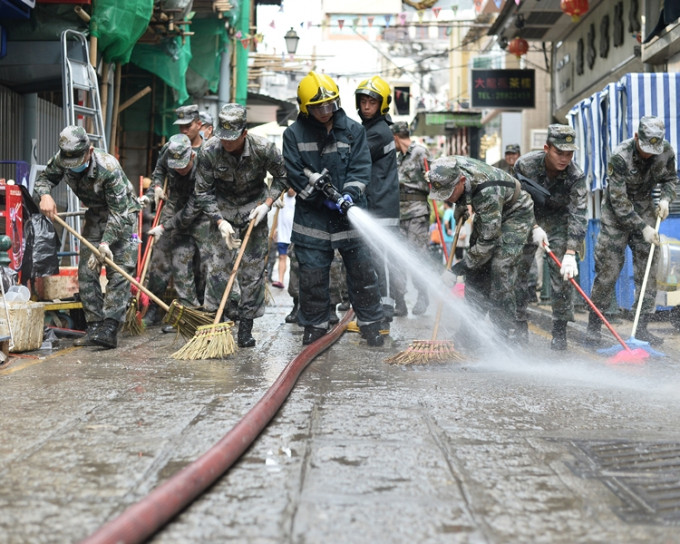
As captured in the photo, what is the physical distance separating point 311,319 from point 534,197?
2.06 m

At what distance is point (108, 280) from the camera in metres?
7.21

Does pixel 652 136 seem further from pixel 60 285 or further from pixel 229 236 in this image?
pixel 60 285

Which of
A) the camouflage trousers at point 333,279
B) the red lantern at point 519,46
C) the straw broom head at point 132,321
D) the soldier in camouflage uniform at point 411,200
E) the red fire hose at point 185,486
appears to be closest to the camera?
the red fire hose at point 185,486

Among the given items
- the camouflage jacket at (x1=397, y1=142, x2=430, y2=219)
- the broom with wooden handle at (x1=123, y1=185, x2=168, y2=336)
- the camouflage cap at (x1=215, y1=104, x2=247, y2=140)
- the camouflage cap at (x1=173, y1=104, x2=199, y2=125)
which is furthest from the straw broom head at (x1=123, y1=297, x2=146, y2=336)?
the camouflage jacket at (x1=397, y1=142, x2=430, y2=219)

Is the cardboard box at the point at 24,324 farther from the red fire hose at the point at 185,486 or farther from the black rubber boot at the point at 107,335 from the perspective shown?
the red fire hose at the point at 185,486

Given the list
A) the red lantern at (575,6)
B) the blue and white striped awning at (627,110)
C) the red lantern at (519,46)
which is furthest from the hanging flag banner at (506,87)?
the blue and white striped awning at (627,110)

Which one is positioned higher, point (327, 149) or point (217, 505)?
point (327, 149)

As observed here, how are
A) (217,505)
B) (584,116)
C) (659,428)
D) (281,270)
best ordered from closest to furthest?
1. (217,505)
2. (659,428)
3. (584,116)
4. (281,270)

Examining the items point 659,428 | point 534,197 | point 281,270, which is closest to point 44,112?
point 281,270

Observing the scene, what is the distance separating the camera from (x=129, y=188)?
7.25 m

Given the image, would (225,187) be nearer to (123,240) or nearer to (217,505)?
(123,240)

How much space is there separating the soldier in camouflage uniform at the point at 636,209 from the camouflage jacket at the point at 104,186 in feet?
12.6

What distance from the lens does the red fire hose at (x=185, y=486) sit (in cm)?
247

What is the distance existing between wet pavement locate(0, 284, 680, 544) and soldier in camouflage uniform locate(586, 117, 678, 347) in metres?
1.28
